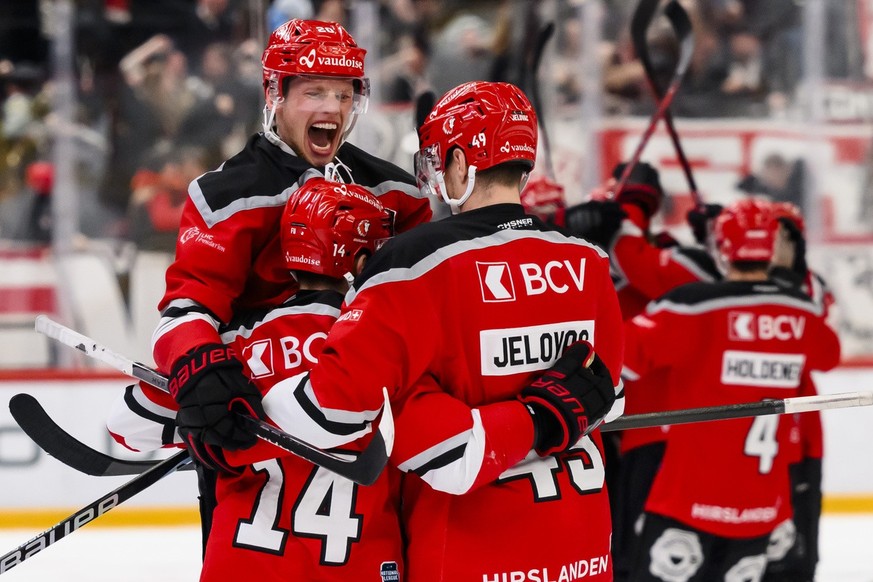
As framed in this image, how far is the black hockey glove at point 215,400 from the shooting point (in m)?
1.89

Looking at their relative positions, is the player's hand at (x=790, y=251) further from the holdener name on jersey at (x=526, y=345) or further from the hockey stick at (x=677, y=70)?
the holdener name on jersey at (x=526, y=345)

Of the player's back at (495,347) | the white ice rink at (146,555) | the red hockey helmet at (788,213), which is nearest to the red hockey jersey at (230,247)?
the player's back at (495,347)

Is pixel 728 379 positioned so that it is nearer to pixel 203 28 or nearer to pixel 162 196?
pixel 162 196

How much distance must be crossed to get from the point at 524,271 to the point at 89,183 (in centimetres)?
412

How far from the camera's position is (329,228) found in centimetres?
200

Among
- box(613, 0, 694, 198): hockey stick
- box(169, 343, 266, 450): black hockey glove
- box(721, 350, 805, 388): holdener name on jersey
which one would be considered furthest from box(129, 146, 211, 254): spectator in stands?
box(169, 343, 266, 450): black hockey glove

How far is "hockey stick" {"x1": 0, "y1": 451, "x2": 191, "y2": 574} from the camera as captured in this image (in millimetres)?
2242

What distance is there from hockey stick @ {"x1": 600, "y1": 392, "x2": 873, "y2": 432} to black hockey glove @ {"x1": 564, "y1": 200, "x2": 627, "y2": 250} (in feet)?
4.30

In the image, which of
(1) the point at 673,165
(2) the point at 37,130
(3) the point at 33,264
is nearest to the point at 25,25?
(2) the point at 37,130

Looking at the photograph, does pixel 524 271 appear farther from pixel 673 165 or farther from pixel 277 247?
pixel 673 165

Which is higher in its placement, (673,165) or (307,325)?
(673,165)

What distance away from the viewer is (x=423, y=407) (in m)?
1.84

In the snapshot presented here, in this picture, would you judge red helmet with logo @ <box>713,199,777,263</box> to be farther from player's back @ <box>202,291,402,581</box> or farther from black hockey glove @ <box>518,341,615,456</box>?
player's back @ <box>202,291,402,581</box>

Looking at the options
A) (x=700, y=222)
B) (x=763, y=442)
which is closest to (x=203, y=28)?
(x=700, y=222)
